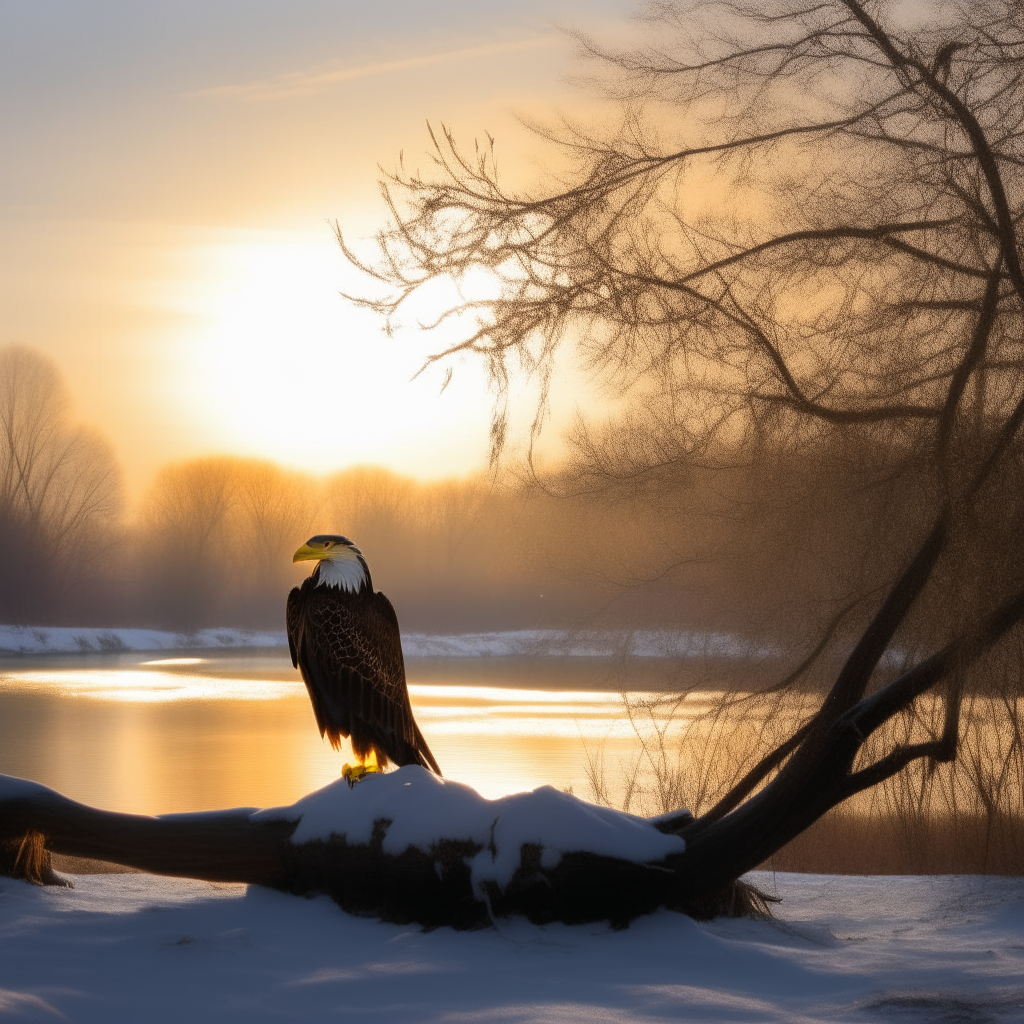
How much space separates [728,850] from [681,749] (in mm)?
2691

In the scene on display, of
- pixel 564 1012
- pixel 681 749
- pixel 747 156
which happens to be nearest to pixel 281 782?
pixel 681 749

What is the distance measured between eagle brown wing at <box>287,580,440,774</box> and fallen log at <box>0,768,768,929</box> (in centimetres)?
27

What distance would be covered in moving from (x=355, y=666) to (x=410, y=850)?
0.88m

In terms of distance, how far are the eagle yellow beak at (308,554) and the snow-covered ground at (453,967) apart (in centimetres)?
139

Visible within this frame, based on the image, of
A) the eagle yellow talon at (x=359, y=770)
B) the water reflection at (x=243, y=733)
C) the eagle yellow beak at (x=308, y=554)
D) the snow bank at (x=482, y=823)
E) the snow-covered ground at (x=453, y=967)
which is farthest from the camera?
the water reflection at (x=243, y=733)

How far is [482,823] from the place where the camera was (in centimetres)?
481

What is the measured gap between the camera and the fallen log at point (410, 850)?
4750 mm

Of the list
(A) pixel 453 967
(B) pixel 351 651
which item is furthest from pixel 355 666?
(A) pixel 453 967

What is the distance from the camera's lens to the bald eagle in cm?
531

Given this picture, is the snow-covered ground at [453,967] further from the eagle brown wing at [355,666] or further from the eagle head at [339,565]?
the eagle head at [339,565]

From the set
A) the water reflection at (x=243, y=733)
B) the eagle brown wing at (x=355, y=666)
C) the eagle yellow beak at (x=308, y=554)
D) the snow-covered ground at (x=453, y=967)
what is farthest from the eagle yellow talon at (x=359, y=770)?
the water reflection at (x=243, y=733)

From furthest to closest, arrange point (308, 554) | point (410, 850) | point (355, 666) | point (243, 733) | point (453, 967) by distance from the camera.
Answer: point (243, 733)
point (355, 666)
point (308, 554)
point (410, 850)
point (453, 967)

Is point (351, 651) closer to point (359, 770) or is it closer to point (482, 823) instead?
point (359, 770)

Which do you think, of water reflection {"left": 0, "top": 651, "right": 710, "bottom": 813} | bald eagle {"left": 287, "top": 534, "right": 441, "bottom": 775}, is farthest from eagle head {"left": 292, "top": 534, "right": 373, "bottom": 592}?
water reflection {"left": 0, "top": 651, "right": 710, "bottom": 813}
